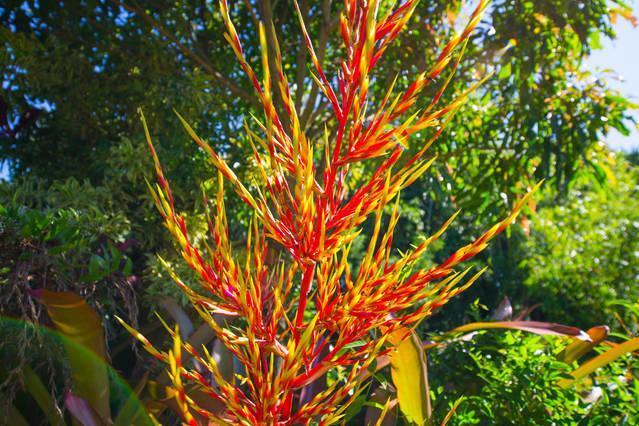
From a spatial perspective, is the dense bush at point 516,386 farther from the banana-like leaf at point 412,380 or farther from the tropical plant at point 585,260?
the tropical plant at point 585,260

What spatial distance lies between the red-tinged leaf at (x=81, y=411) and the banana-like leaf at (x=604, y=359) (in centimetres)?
161

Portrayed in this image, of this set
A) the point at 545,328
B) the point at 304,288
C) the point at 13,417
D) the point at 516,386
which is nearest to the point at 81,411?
the point at 13,417

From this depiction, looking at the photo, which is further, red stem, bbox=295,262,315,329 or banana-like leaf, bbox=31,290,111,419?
banana-like leaf, bbox=31,290,111,419

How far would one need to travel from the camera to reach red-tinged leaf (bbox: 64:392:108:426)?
1.80 m

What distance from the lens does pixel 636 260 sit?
7738 mm

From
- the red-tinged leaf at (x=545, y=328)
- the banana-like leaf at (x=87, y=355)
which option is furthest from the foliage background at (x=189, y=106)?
the banana-like leaf at (x=87, y=355)

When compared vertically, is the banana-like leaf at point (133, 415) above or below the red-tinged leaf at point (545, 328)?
above

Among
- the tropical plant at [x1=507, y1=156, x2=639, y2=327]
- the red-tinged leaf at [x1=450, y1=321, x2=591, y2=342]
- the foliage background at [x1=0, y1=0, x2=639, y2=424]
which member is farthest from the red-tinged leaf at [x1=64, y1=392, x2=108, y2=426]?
the tropical plant at [x1=507, y1=156, x2=639, y2=327]

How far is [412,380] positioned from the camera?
1.98 meters

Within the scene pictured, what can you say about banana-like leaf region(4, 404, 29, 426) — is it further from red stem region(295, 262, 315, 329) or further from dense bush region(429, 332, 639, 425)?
dense bush region(429, 332, 639, 425)

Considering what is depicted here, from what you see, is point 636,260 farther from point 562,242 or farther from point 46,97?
point 46,97

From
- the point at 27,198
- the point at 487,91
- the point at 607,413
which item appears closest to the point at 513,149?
the point at 487,91

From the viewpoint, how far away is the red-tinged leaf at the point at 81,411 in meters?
1.80

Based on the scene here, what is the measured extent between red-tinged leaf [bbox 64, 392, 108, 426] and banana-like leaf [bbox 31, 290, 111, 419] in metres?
0.17
